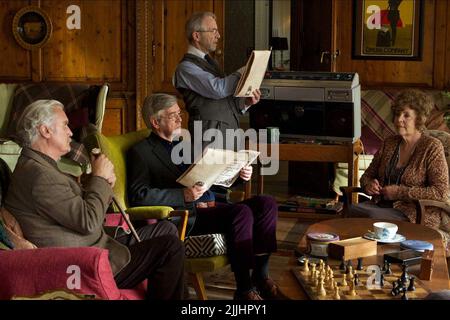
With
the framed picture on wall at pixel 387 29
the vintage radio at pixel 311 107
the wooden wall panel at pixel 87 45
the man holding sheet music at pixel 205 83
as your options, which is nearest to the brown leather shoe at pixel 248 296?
the man holding sheet music at pixel 205 83

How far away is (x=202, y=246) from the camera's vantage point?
11.8 feet

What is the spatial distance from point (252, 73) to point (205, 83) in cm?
32

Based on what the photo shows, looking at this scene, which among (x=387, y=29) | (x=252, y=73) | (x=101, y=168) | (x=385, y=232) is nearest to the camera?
(x=101, y=168)

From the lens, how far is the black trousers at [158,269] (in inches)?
119

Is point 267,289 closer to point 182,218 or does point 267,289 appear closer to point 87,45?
point 182,218

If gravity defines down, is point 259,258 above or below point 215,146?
below

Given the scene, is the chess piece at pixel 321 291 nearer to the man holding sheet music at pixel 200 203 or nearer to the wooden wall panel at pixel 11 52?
the man holding sheet music at pixel 200 203

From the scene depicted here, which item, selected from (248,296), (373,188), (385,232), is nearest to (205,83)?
(373,188)

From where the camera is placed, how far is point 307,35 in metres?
7.36

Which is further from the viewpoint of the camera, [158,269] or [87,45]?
[87,45]

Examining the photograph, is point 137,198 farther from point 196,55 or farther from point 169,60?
point 169,60

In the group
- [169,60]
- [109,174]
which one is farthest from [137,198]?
[169,60]

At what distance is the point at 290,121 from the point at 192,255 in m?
2.20

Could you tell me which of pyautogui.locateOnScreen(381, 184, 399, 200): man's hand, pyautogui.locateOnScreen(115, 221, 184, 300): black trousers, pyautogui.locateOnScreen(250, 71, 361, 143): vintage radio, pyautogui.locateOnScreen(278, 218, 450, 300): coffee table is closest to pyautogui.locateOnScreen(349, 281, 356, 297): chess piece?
pyautogui.locateOnScreen(278, 218, 450, 300): coffee table
